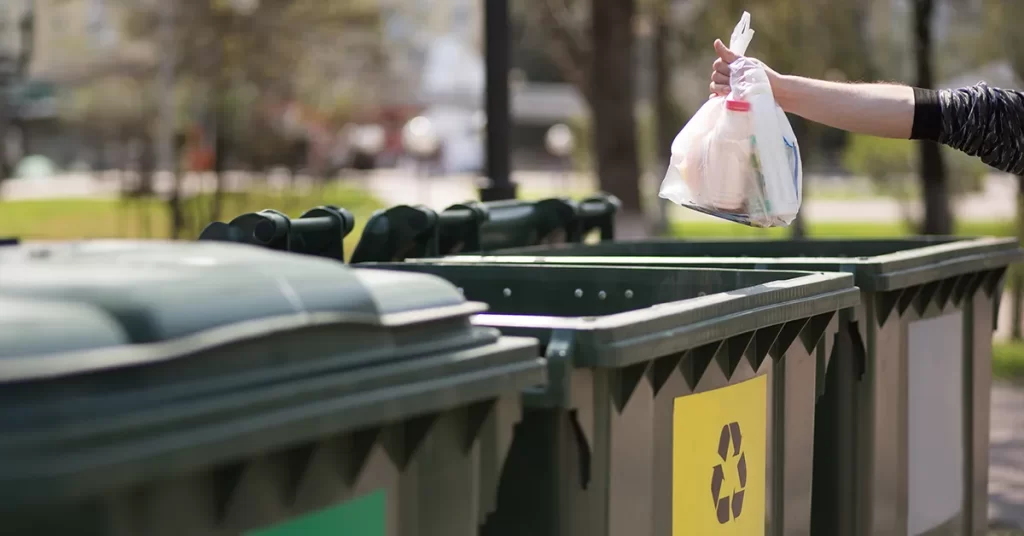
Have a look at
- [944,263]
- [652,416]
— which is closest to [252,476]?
[652,416]

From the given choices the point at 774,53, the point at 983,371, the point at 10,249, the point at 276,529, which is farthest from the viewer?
the point at 774,53

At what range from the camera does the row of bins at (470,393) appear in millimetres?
1928

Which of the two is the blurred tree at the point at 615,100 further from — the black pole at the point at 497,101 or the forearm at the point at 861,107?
the forearm at the point at 861,107

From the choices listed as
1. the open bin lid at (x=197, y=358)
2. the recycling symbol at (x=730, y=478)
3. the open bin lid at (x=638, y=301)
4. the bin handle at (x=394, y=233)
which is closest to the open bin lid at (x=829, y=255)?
the open bin lid at (x=638, y=301)

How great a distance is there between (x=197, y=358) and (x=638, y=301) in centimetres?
237

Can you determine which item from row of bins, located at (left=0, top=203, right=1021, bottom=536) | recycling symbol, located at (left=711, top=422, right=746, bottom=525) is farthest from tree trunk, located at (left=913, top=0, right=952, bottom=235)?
recycling symbol, located at (left=711, top=422, right=746, bottom=525)

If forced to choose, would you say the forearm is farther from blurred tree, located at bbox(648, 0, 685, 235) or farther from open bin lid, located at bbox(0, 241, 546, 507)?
blurred tree, located at bbox(648, 0, 685, 235)

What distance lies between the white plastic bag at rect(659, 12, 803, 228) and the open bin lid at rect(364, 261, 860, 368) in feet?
0.76

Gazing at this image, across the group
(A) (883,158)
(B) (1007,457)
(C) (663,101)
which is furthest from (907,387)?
(C) (663,101)

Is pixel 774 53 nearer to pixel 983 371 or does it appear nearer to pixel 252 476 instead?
pixel 983 371

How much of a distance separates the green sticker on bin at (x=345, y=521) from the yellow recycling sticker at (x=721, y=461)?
0.97 metres

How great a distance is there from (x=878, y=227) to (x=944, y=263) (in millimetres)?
24306

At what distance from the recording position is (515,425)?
9.69 ft

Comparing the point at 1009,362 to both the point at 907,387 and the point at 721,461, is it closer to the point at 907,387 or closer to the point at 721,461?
the point at 907,387
